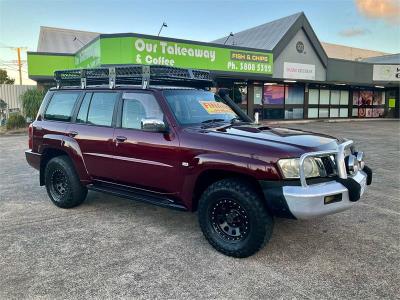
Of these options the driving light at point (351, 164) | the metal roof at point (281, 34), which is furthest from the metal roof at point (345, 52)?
the driving light at point (351, 164)

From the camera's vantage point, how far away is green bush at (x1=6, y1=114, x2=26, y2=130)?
17.9 m

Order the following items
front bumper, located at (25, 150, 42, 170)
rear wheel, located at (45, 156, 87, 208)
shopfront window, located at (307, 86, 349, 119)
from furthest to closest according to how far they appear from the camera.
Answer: shopfront window, located at (307, 86, 349, 119) → front bumper, located at (25, 150, 42, 170) → rear wheel, located at (45, 156, 87, 208)

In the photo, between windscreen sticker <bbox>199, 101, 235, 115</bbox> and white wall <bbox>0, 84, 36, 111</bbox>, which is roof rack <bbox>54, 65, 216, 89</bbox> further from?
white wall <bbox>0, 84, 36, 111</bbox>

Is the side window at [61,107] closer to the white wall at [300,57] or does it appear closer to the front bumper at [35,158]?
the front bumper at [35,158]

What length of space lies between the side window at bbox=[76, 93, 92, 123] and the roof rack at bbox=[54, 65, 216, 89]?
10.3 inches

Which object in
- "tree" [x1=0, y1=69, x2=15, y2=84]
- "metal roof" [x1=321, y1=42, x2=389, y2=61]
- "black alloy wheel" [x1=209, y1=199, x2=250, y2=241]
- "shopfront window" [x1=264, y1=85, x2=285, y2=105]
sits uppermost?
"metal roof" [x1=321, y1=42, x2=389, y2=61]

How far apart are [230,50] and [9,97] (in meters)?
12.9

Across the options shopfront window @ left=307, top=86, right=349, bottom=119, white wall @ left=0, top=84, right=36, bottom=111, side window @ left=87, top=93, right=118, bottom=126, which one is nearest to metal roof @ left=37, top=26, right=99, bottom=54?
white wall @ left=0, top=84, right=36, bottom=111

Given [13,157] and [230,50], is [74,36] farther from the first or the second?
[13,157]

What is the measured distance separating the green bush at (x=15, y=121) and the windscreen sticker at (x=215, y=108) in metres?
16.3

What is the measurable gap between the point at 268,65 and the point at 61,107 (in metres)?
16.3

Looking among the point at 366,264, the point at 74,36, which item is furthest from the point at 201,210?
the point at 74,36

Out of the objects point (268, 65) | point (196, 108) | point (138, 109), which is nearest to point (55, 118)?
point (138, 109)

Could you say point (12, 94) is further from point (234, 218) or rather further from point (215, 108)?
point (234, 218)
